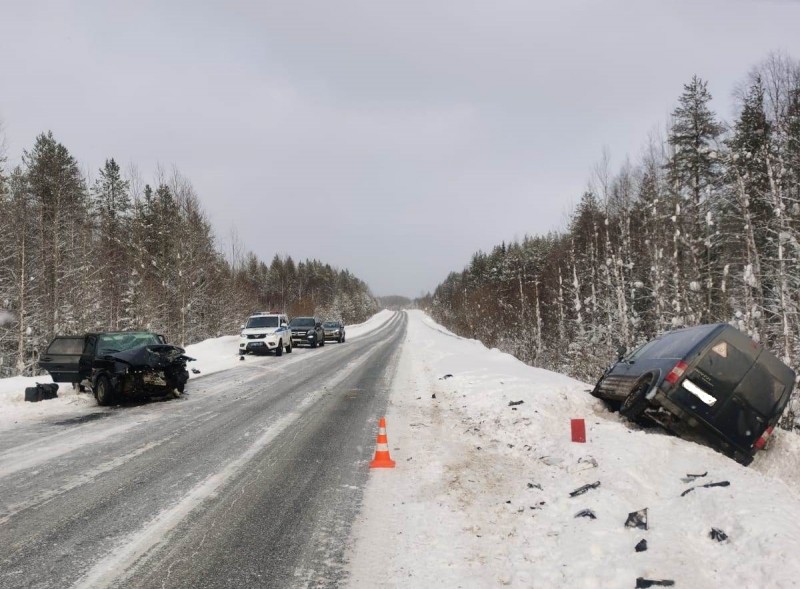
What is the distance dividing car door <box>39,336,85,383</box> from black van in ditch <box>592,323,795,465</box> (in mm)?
12031

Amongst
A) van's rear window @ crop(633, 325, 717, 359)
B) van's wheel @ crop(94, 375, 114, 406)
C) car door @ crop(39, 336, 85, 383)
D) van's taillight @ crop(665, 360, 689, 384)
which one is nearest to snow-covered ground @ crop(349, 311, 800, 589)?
van's taillight @ crop(665, 360, 689, 384)

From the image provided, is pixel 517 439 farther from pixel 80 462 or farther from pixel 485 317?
pixel 485 317

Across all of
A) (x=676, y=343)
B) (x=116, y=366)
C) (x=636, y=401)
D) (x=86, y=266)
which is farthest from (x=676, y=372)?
(x=86, y=266)

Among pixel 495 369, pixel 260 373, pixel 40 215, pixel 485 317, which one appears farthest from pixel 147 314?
pixel 485 317

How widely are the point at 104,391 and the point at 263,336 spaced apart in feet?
40.1

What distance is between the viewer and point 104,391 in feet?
33.5

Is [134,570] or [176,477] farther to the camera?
[176,477]

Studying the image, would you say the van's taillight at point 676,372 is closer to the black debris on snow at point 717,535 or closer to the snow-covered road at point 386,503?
the snow-covered road at point 386,503

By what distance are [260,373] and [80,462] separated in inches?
394

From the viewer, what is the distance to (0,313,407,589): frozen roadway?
3377 mm

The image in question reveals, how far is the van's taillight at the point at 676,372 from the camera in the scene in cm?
595

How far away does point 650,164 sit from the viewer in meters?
28.3

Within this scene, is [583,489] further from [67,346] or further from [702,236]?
[702,236]

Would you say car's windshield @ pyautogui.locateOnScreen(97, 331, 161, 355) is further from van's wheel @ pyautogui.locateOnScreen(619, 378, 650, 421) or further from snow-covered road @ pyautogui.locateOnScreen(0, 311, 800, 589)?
van's wheel @ pyautogui.locateOnScreen(619, 378, 650, 421)
